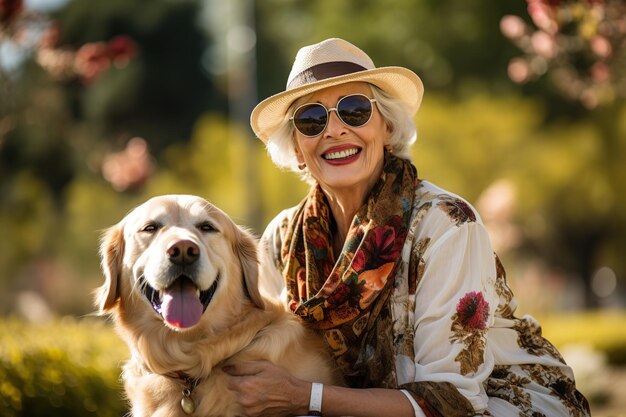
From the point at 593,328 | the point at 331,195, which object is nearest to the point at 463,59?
the point at 593,328

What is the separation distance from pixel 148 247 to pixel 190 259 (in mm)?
258

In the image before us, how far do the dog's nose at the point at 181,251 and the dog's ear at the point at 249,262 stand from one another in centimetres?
42

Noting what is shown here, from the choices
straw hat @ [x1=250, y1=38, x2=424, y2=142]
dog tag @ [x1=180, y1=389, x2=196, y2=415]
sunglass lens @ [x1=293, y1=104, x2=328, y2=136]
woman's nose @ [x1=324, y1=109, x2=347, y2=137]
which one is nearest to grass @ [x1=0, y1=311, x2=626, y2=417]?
dog tag @ [x1=180, y1=389, x2=196, y2=415]

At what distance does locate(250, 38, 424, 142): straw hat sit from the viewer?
351 centimetres

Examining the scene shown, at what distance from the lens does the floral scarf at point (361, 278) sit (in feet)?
10.9

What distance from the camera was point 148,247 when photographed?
3.28m

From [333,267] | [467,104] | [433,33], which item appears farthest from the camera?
[433,33]

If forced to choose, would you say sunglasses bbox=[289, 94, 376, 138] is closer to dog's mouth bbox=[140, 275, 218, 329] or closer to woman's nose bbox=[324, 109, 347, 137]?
woman's nose bbox=[324, 109, 347, 137]

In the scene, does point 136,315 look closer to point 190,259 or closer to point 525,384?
point 190,259

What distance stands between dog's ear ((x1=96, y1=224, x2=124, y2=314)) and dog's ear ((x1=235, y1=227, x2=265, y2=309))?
48cm

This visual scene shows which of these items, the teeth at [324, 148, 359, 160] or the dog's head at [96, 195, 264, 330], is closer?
the dog's head at [96, 195, 264, 330]

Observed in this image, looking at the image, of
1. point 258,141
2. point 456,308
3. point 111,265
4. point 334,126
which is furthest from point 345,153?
point 258,141

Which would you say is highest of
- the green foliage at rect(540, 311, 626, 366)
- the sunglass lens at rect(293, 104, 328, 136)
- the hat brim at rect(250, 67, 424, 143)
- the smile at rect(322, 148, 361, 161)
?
the hat brim at rect(250, 67, 424, 143)

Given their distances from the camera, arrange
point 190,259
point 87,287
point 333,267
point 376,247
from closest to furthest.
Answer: point 190,259 < point 376,247 < point 333,267 < point 87,287
